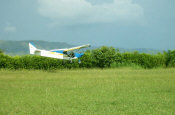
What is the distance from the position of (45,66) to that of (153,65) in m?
13.4

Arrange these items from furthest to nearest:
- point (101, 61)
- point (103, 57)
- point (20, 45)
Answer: point (20, 45), point (101, 61), point (103, 57)

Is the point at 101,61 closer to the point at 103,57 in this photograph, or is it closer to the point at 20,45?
the point at 103,57

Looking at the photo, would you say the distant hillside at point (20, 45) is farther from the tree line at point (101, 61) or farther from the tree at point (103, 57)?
the tree line at point (101, 61)

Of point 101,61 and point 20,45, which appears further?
point 20,45

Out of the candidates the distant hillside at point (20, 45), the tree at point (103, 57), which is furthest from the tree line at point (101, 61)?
the distant hillside at point (20, 45)

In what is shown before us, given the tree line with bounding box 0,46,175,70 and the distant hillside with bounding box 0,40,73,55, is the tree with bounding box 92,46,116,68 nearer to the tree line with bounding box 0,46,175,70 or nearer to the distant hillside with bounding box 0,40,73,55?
the tree line with bounding box 0,46,175,70

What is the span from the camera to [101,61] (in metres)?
31.5

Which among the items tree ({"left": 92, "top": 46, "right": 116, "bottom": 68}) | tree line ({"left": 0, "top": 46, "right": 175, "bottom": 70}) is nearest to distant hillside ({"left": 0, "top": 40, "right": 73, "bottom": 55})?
tree ({"left": 92, "top": 46, "right": 116, "bottom": 68})

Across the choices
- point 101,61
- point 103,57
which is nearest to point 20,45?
point 101,61

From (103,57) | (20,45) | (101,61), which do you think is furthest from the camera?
(20,45)

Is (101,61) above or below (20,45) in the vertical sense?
below

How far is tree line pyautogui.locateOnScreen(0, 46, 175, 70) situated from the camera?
29.0 meters

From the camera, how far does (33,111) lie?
902 cm

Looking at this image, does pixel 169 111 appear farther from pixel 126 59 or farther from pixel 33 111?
pixel 126 59
